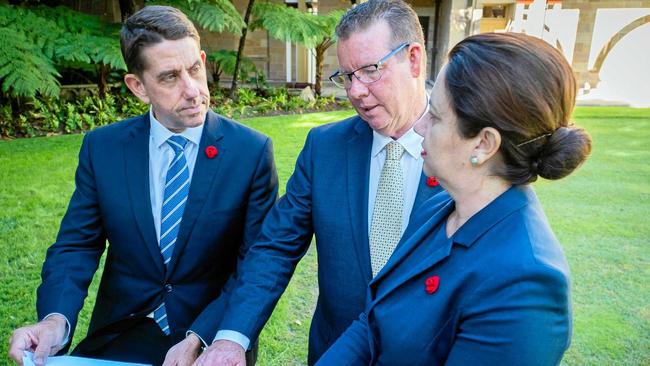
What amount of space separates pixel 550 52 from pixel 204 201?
153 centimetres

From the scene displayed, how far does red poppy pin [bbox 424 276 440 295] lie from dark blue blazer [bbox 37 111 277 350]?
114 cm

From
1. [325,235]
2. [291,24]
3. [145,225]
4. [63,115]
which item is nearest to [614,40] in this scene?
[291,24]

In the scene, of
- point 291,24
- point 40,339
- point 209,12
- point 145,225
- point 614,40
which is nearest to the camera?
point 40,339

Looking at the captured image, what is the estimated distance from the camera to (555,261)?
1.11 metres

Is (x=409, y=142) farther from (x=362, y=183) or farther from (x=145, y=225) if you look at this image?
(x=145, y=225)

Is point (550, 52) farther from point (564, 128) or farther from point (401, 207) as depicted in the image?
point (401, 207)

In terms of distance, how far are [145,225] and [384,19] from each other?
133 cm

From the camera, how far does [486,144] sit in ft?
4.01

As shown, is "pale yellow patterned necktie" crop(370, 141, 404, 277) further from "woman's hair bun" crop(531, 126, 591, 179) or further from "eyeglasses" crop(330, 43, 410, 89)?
"woman's hair bun" crop(531, 126, 591, 179)

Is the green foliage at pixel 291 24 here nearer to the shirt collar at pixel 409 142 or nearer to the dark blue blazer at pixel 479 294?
the shirt collar at pixel 409 142

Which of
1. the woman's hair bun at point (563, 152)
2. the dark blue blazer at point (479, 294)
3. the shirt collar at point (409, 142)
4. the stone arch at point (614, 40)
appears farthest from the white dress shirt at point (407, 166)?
the stone arch at point (614, 40)

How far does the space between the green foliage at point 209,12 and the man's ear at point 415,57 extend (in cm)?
728

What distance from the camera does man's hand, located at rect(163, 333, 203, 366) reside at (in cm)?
185

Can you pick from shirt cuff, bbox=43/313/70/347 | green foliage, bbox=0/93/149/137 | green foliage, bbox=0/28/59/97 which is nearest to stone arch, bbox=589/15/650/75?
green foliage, bbox=0/93/149/137
